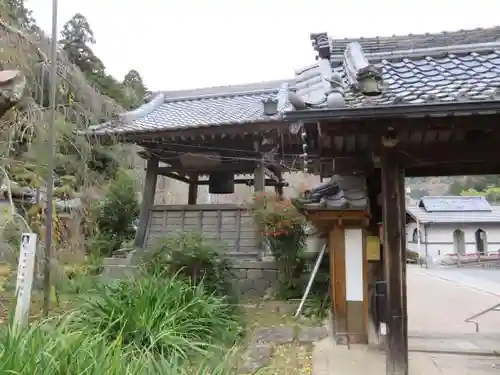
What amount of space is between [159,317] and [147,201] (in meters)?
5.20

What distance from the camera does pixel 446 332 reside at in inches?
271

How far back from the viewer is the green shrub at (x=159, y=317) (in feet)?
15.2

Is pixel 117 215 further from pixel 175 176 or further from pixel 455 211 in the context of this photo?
pixel 455 211

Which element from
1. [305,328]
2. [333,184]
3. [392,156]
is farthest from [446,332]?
[392,156]

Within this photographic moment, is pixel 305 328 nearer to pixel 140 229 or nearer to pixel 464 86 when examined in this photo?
pixel 464 86

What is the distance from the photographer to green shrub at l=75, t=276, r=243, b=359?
464cm

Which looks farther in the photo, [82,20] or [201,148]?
[82,20]

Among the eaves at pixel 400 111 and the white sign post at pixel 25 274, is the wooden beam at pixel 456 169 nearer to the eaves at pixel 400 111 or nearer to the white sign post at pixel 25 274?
the eaves at pixel 400 111

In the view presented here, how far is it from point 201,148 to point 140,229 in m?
2.36

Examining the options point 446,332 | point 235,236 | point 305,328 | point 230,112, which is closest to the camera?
point 305,328

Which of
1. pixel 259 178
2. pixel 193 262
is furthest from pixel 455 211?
pixel 193 262

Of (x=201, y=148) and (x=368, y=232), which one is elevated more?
(x=201, y=148)

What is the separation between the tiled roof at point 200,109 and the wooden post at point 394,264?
14.8 feet

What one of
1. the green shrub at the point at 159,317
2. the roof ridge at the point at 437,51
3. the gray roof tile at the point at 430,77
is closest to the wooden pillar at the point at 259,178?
the green shrub at the point at 159,317
